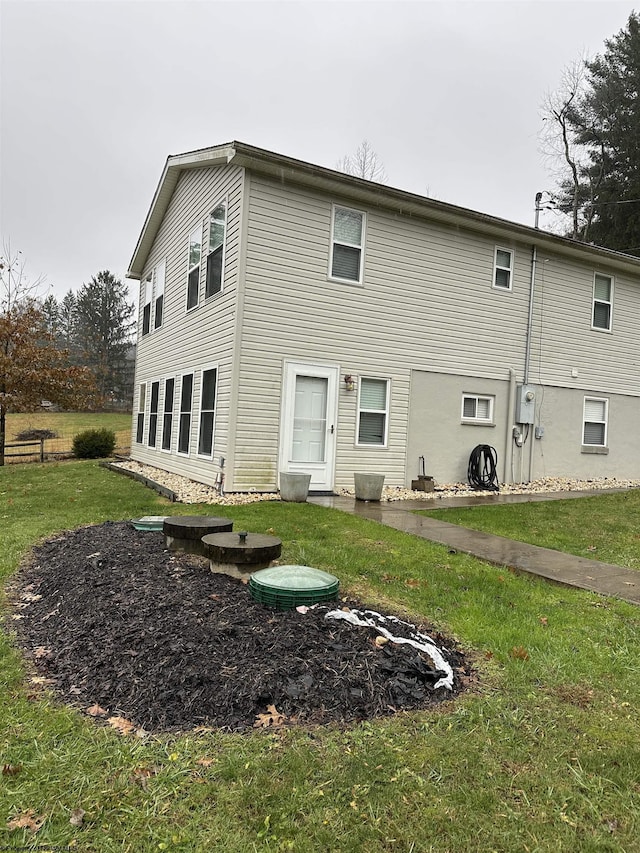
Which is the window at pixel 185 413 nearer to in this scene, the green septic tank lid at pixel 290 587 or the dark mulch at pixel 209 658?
the dark mulch at pixel 209 658

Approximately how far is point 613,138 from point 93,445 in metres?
24.0

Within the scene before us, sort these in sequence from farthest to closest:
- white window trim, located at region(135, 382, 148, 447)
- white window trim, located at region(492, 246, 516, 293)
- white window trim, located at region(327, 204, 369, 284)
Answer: white window trim, located at region(135, 382, 148, 447) < white window trim, located at region(492, 246, 516, 293) < white window trim, located at region(327, 204, 369, 284)

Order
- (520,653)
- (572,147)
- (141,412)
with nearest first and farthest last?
(520,653)
(141,412)
(572,147)

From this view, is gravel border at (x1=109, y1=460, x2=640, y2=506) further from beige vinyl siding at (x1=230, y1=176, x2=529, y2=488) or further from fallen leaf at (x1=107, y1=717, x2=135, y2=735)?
fallen leaf at (x1=107, y1=717, x2=135, y2=735)

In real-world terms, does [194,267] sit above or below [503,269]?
below

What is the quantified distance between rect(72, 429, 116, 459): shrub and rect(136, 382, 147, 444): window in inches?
114

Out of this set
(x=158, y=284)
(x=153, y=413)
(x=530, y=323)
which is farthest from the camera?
(x=158, y=284)

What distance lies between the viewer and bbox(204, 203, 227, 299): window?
10.2 m

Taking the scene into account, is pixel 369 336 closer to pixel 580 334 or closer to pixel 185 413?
pixel 185 413

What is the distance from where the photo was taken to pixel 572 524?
772 cm

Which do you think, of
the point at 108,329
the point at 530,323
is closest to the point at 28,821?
the point at 530,323

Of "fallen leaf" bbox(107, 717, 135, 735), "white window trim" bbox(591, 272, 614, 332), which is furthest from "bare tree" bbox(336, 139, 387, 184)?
"fallen leaf" bbox(107, 717, 135, 735)

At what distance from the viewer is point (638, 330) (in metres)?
14.2

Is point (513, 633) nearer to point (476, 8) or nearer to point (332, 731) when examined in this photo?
point (332, 731)
